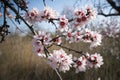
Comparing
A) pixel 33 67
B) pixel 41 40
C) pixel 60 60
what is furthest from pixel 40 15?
pixel 33 67

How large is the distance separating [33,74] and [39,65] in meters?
0.67

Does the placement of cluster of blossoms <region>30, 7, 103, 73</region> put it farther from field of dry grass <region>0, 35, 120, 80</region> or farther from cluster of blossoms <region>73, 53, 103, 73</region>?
field of dry grass <region>0, 35, 120, 80</region>

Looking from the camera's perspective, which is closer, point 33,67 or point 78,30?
point 78,30

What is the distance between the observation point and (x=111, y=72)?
628 centimetres

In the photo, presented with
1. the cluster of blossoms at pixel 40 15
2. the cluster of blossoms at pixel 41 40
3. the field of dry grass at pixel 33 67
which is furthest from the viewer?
the field of dry grass at pixel 33 67

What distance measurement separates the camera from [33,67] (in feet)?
22.6

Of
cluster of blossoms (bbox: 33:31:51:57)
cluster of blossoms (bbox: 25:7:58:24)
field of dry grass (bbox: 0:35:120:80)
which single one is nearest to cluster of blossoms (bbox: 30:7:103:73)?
cluster of blossoms (bbox: 25:7:58:24)

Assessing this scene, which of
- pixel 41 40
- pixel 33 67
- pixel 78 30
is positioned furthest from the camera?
pixel 33 67

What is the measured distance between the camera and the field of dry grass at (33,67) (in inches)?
235

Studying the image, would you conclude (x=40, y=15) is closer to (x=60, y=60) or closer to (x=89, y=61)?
(x=60, y=60)

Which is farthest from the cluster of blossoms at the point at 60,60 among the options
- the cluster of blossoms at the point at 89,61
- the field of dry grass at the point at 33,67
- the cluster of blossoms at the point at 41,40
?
the field of dry grass at the point at 33,67

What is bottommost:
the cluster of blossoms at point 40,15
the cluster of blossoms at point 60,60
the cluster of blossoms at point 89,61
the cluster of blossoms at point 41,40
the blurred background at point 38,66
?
the blurred background at point 38,66

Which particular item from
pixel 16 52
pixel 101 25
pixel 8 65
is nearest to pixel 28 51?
pixel 16 52

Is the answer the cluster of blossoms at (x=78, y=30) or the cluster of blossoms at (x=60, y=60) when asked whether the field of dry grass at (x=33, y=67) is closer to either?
the cluster of blossoms at (x=78, y=30)
